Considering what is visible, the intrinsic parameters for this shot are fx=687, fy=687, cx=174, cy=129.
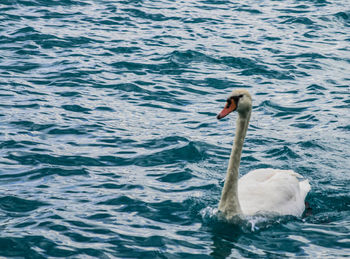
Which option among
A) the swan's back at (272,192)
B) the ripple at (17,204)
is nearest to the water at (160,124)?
the ripple at (17,204)

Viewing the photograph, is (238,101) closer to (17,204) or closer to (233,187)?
(233,187)

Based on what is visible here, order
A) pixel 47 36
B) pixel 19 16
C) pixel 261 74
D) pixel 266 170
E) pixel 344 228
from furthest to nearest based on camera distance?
pixel 19 16 → pixel 47 36 → pixel 261 74 → pixel 266 170 → pixel 344 228

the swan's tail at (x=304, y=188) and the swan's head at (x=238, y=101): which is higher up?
the swan's head at (x=238, y=101)

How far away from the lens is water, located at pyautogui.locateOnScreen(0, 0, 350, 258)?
8992 millimetres

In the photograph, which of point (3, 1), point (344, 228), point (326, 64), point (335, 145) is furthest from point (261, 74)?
point (3, 1)

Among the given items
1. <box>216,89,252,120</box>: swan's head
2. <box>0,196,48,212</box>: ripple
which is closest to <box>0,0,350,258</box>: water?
<box>0,196,48,212</box>: ripple

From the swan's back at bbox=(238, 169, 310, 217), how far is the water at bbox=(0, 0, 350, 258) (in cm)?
18

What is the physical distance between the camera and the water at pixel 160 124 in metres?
8.99

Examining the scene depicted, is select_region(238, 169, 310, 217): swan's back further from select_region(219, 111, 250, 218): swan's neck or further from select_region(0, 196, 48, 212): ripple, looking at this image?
select_region(0, 196, 48, 212): ripple

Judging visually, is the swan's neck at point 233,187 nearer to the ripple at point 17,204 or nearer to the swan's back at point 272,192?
the swan's back at point 272,192

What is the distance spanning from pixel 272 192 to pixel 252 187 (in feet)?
1.04

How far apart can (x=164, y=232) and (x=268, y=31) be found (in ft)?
38.0

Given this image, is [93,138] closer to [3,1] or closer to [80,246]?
[80,246]

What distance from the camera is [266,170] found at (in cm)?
1050
